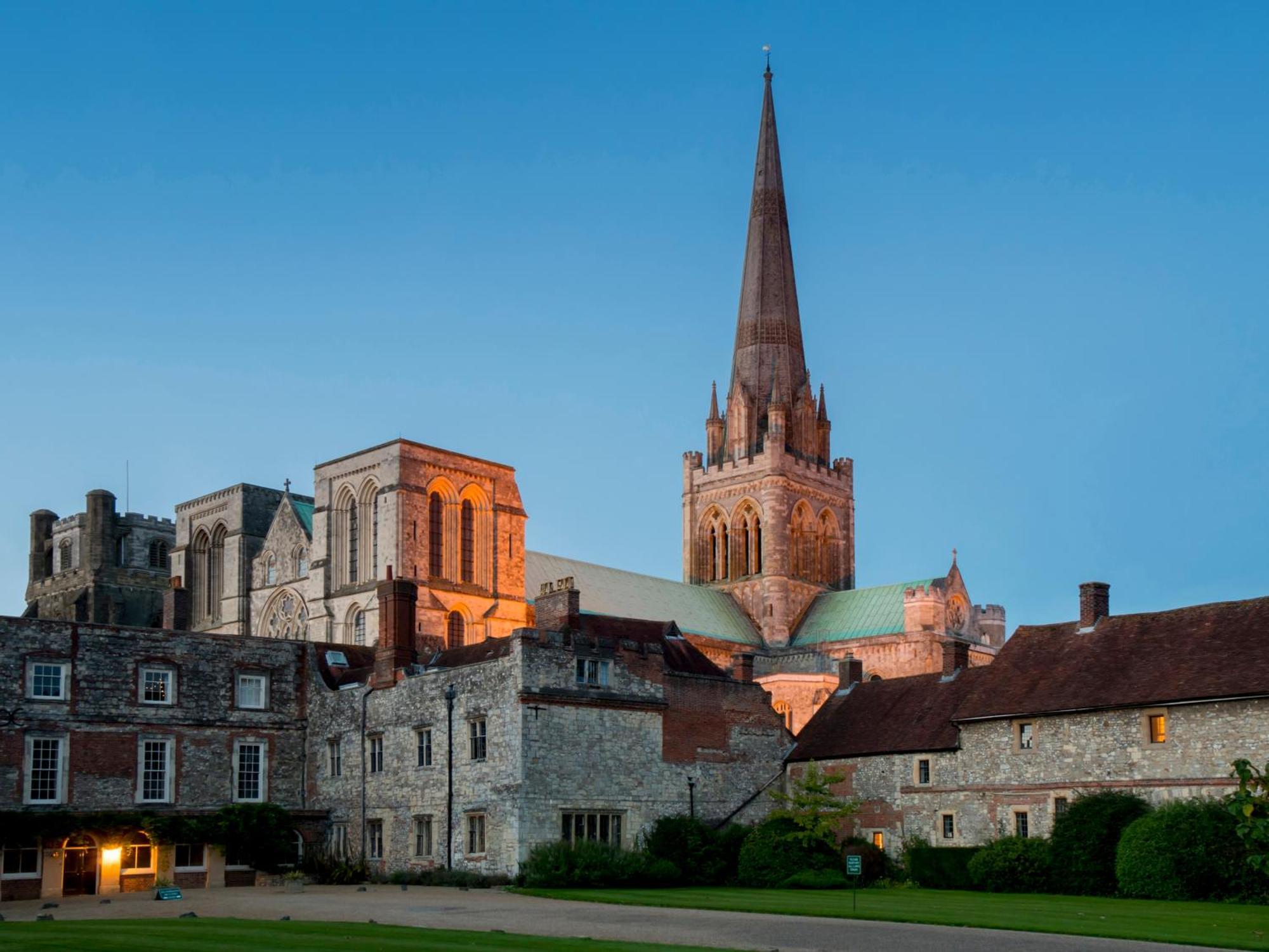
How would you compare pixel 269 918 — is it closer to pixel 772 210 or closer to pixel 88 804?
pixel 88 804

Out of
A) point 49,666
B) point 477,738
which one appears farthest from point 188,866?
point 477,738

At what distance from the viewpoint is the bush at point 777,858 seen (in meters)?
43.0

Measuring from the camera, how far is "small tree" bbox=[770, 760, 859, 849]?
43.3 meters

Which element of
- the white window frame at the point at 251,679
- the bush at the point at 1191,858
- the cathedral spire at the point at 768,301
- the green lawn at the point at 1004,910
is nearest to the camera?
the green lawn at the point at 1004,910

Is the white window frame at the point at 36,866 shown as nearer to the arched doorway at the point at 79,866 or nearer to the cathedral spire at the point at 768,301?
the arched doorway at the point at 79,866

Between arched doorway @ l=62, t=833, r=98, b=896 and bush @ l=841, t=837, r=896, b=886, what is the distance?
69.2 ft

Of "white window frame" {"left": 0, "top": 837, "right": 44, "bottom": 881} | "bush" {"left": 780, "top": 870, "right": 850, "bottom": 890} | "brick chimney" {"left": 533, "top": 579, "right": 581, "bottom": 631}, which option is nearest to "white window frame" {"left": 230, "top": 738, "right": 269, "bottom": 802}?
"white window frame" {"left": 0, "top": 837, "right": 44, "bottom": 881}

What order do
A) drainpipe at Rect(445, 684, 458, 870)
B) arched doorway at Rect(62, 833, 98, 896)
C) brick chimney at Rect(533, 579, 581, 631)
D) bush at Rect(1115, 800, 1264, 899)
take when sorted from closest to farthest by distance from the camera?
bush at Rect(1115, 800, 1264, 899)
arched doorway at Rect(62, 833, 98, 896)
drainpipe at Rect(445, 684, 458, 870)
brick chimney at Rect(533, 579, 581, 631)

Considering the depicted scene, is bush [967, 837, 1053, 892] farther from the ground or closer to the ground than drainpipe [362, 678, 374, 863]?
closer to the ground

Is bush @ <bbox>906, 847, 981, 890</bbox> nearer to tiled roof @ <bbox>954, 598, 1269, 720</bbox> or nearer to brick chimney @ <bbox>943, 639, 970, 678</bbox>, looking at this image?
tiled roof @ <bbox>954, 598, 1269, 720</bbox>

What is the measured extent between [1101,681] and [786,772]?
470 inches

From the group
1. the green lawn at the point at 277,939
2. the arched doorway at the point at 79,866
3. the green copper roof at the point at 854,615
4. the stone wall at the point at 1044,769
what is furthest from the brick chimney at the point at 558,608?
the green copper roof at the point at 854,615

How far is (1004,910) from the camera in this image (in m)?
33.1

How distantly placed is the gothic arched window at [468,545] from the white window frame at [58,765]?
33.1 metres
